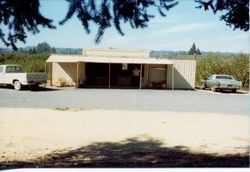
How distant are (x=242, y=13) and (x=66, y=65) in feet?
69.1

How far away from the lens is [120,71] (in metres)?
29.7

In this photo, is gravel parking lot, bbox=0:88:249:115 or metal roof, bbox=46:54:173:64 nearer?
gravel parking lot, bbox=0:88:249:115

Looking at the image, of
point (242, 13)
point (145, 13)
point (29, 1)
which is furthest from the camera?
point (242, 13)

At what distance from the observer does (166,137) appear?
1002cm

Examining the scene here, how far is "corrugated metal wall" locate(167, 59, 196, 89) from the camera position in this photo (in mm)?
26163

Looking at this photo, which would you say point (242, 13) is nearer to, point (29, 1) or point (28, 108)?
point (29, 1)

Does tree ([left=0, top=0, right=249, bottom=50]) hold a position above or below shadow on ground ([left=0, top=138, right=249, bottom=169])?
above

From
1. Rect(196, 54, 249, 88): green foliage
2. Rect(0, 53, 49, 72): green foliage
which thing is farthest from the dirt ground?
Rect(196, 54, 249, 88): green foliage

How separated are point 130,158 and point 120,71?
72.0 ft

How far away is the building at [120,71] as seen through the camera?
26391 mm

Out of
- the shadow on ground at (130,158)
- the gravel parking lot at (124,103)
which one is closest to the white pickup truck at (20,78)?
the gravel parking lot at (124,103)

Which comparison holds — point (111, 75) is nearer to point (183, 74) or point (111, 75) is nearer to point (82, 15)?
point (183, 74)

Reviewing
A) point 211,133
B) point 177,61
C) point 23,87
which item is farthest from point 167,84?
point 211,133

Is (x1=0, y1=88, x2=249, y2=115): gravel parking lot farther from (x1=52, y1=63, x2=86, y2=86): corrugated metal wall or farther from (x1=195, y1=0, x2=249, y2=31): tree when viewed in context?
(x1=195, y1=0, x2=249, y2=31): tree
